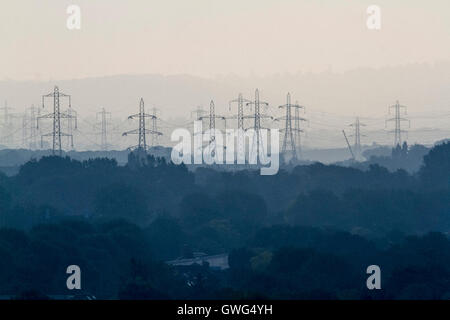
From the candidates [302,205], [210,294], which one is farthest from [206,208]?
[210,294]

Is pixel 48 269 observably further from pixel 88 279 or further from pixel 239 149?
pixel 239 149

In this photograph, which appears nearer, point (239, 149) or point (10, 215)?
point (10, 215)

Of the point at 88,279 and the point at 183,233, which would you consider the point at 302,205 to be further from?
the point at 88,279

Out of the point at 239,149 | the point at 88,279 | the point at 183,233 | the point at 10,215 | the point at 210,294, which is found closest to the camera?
the point at 210,294
